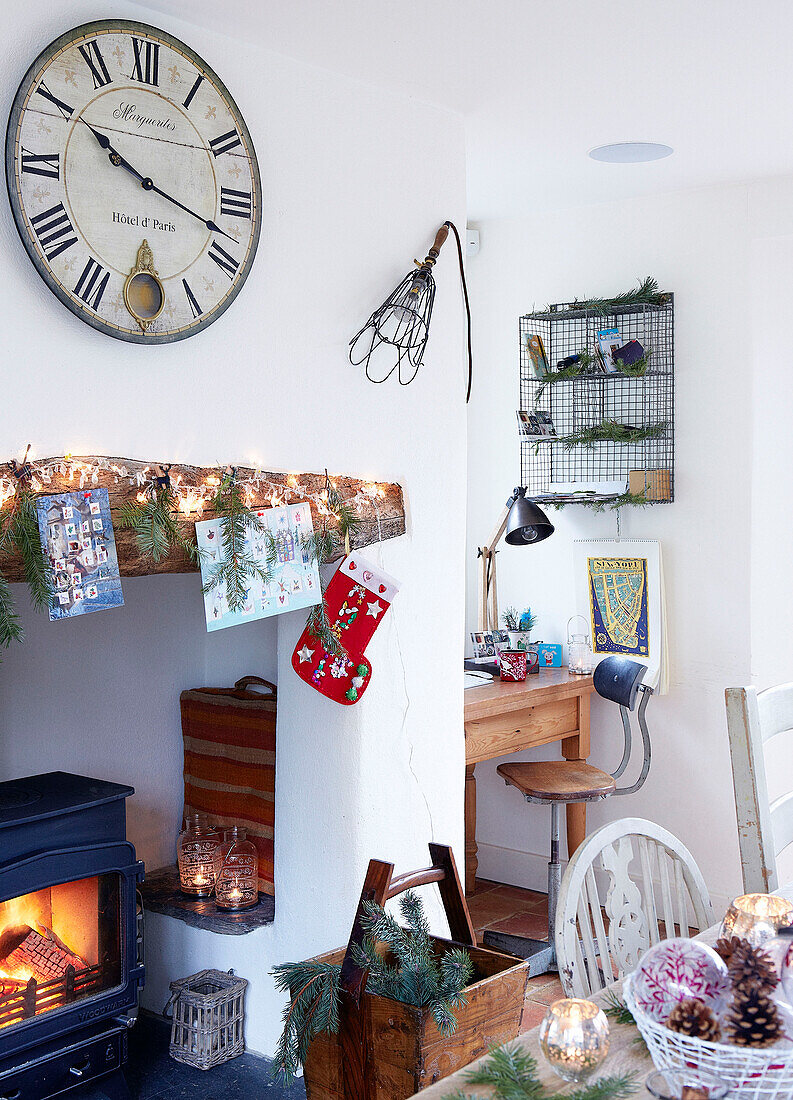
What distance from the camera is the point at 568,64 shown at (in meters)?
2.54

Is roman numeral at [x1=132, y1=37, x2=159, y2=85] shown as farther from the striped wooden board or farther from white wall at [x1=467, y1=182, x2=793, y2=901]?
white wall at [x1=467, y1=182, x2=793, y2=901]

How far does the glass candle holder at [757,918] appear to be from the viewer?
1479 millimetres

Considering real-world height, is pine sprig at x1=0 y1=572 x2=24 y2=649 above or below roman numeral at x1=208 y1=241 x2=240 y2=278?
below

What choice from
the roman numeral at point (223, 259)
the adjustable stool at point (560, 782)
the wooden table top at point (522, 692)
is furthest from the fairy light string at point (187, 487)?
the adjustable stool at point (560, 782)

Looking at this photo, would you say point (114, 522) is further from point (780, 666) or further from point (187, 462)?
point (780, 666)

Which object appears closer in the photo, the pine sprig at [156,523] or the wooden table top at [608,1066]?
the wooden table top at [608,1066]

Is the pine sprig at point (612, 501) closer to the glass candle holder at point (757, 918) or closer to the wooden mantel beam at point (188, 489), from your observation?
the wooden mantel beam at point (188, 489)

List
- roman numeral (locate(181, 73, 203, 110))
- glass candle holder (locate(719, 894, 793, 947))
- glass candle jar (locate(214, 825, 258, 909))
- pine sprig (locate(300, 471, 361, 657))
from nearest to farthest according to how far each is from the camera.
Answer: glass candle holder (locate(719, 894, 793, 947))
roman numeral (locate(181, 73, 203, 110))
pine sprig (locate(300, 471, 361, 657))
glass candle jar (locate(214, 825, 258, 909))

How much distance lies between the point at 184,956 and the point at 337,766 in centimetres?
80

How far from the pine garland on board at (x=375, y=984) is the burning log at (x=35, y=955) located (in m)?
0.63

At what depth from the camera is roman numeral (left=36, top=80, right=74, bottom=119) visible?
6.33 ft

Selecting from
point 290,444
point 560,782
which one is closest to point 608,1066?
point 290,444

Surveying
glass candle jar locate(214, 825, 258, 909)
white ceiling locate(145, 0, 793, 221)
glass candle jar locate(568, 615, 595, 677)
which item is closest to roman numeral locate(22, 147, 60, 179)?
white ceiling locate(145, 0, 793, 221)

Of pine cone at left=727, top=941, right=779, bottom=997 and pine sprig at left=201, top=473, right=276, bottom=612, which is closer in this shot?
pine cone at left=727, top=941, right=779, bottom=997
